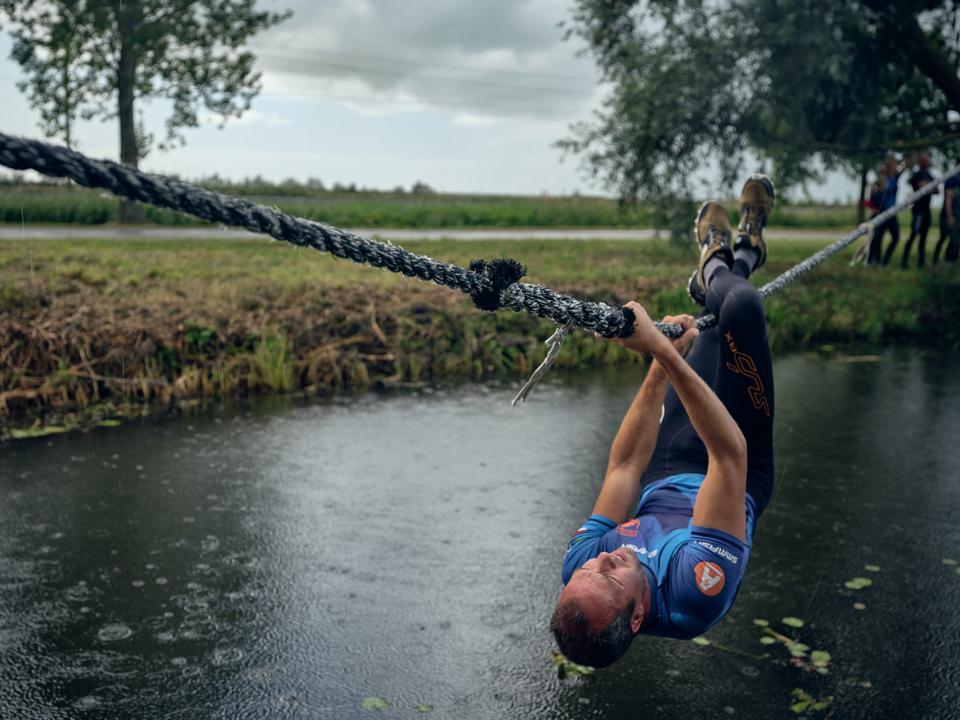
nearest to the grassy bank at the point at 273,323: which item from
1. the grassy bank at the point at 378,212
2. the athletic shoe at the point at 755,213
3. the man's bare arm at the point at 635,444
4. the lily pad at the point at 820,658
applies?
the grassy bank at the point at 378,212

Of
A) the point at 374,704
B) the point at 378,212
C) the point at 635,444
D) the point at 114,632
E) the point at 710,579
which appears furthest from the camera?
the point at 378,212

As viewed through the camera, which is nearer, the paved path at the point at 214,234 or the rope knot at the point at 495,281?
the rope knot at the point at 495,281

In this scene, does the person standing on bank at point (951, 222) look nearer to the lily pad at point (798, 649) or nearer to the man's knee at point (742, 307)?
the lily pad at point (798, 649)

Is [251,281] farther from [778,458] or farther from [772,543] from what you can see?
[772,543]

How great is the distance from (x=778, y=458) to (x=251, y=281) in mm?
5688

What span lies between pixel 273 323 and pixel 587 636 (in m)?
6.70

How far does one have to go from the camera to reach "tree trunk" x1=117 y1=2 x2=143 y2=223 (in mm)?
20484

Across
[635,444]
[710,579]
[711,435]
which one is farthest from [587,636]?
[635,444]

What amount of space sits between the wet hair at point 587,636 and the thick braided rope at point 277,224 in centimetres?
82

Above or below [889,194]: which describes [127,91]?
above

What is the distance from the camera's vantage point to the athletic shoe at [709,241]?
436 cm

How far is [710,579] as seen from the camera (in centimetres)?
303

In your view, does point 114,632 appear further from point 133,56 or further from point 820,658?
point 133,56

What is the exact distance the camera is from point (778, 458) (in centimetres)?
708
